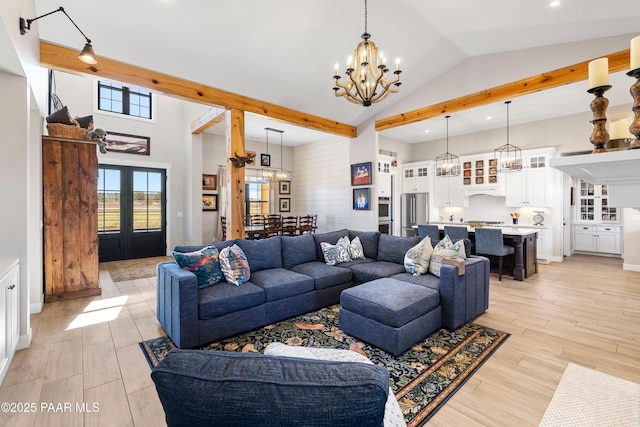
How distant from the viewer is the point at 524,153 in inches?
270

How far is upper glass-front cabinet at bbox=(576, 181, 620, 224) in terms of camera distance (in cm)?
705

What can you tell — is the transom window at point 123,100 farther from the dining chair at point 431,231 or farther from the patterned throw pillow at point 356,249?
the dining chair at point 431,231

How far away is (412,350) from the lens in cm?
262

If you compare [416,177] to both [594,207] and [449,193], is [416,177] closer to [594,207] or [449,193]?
[449,193]

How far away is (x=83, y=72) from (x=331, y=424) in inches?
186

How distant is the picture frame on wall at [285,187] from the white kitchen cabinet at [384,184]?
3177 millimetres

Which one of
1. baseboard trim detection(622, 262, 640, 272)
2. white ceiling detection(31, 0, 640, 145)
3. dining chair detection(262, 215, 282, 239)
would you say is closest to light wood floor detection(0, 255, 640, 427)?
baseboard trim detection(622, 262, 640, 272)

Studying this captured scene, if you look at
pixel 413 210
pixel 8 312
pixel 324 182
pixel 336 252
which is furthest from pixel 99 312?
pixel 413 210

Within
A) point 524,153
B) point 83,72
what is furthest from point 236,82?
point 524,153

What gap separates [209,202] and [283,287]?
5.44m

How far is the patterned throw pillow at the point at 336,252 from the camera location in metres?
4.10

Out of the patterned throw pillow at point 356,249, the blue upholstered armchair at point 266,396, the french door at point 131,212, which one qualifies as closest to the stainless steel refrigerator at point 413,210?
the patterned throw pillow at point 356,249

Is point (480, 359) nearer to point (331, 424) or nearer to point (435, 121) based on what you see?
point (331, 424)

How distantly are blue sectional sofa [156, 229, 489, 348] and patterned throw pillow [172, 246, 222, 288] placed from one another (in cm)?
7
